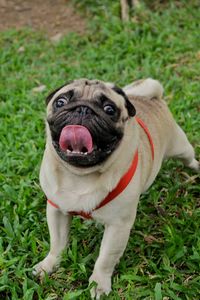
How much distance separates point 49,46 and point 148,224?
3168mm

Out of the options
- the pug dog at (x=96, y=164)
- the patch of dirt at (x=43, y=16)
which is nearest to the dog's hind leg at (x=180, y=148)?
the pug dog at (x=96, y=164)

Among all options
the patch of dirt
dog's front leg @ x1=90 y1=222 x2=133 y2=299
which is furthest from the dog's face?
the patch of dirt

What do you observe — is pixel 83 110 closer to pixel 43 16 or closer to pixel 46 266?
pixel 46 266

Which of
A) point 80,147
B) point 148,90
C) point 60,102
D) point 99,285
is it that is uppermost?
point 60,102

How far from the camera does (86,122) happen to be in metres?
2.45

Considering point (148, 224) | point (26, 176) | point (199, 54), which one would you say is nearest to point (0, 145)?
point (26, 176)

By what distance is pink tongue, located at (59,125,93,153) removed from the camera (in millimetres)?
2418

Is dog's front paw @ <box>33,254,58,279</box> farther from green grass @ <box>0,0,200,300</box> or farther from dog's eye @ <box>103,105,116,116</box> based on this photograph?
dog's eye @ <box>103,105,116,116</box>

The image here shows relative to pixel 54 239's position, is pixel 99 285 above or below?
below

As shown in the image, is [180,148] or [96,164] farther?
[180,148]

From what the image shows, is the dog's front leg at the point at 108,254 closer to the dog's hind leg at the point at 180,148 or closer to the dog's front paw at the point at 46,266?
the dog's front paw at the point at 46,266

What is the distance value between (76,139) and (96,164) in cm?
23

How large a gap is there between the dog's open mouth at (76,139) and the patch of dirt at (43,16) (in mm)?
3935

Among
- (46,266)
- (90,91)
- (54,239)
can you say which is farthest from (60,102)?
(46,266)
